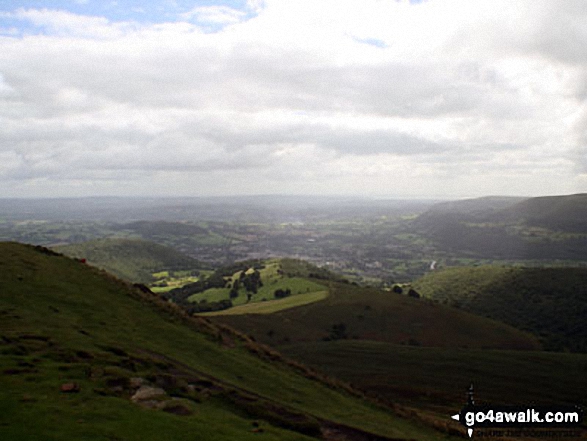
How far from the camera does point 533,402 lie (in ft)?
164

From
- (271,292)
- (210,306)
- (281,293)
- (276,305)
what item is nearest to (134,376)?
(276,305)

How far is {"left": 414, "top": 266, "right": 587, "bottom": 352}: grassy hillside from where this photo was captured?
5320 inches

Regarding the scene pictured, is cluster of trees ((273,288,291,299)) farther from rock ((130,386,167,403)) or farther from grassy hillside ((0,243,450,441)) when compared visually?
rock ((130,386,167,403))

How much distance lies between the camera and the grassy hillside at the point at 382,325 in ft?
324

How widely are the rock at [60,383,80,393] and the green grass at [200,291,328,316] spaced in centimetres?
9539

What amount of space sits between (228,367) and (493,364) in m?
54.4

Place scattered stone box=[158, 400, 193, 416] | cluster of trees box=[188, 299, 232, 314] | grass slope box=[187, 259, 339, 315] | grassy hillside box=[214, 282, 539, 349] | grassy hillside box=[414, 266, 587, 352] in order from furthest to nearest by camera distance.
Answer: grassy hillside box=[414, 266, 587, 352]
cluster of trees box=[188, 299, 232, 314]
grass slope box=[187, 259, 339, 315]
grassy hillside box=[214, 282, 539, 349]
scattered stone box=[158, 400, 193, 416]

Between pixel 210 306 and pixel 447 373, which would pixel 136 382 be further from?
pixel 210 306

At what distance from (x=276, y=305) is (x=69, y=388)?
349 ft

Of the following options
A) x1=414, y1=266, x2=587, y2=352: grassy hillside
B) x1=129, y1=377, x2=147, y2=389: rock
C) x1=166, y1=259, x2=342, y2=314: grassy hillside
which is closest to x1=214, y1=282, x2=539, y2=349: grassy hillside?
x1=166, y1=259, x2=342, y2=314: grassy hillside

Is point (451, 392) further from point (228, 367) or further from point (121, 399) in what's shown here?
point (121, 399)

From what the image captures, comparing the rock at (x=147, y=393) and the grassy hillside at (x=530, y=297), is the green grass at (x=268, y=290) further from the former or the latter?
the rock at (x=147, y=393)

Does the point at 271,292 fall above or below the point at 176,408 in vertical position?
below

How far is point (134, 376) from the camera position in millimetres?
21656
